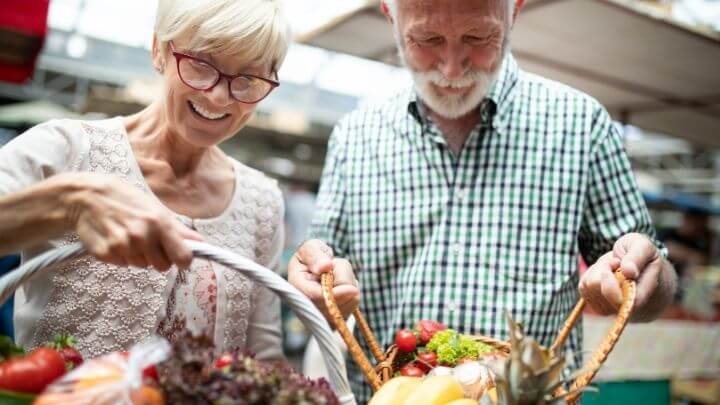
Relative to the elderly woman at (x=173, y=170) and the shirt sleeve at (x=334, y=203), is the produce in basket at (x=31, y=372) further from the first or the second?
the shirt sleeve at (x=334, y=203)

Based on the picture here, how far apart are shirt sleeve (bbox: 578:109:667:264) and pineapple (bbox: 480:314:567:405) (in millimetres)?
969

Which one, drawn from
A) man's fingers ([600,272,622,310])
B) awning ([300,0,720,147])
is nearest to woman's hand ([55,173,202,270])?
man's fingers ([600,272,622,310])

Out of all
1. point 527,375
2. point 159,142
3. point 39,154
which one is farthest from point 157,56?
point 527,375

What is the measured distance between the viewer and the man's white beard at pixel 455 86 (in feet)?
6.15

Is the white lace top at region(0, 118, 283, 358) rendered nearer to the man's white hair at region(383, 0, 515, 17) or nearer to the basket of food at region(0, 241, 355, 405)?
the basket of food at region(0, 241, 355, 405)

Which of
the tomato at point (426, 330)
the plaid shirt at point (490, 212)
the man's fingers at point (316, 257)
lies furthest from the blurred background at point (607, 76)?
the tomato at point (426, 330)

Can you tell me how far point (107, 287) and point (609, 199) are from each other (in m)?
1.51

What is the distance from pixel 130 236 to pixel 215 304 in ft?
2.62

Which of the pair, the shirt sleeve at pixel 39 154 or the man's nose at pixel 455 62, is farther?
the man's nose at pixel 455 62

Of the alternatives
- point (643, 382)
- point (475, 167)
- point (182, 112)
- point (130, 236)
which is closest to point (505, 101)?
point (475, 167)

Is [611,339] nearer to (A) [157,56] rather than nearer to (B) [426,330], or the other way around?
(B) [426,330]

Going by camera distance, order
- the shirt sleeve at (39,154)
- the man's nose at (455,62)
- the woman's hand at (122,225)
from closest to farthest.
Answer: the woman's hand at (122,225) → the shirt sleeve at (39,154) → the man's nose at (455,62)

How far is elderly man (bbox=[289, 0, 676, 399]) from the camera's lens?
1.88m

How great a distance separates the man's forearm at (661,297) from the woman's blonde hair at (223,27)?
1.19 meters
